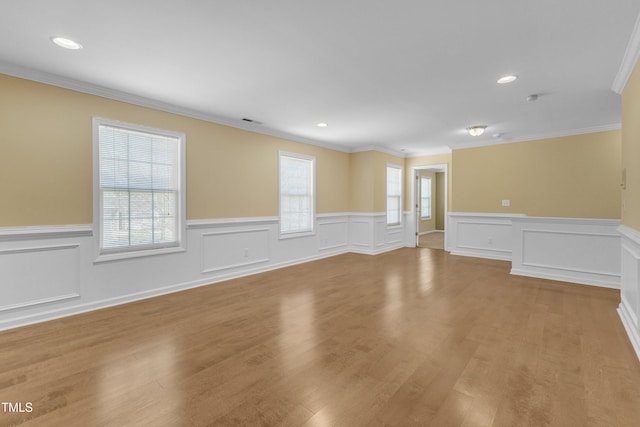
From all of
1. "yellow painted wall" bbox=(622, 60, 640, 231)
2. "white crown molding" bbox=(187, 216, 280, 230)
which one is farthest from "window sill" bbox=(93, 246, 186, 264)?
"yellow painted wall" bbox=(622, 60, 640, 231)

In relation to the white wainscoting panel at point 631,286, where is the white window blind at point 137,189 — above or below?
above

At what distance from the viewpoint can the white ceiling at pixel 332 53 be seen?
2.13 m

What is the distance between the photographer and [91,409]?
1796 mm

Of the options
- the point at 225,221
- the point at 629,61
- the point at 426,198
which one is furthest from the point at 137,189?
the point at 426,198

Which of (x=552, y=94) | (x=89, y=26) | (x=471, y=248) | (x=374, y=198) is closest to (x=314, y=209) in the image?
(x=374, y=198)

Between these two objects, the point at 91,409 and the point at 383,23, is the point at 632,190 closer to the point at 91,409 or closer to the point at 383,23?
the point at 383,23

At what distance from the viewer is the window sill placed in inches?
139

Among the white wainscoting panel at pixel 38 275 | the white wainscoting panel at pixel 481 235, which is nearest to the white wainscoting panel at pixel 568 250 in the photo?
the white wainscoting panel at pixel 481 235

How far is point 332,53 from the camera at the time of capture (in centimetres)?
275

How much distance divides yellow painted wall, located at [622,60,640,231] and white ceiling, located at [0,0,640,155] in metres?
0.29

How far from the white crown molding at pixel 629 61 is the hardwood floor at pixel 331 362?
97.2 inches

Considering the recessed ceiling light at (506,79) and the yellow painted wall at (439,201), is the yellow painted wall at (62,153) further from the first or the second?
the yellow painted wall at (439,201)

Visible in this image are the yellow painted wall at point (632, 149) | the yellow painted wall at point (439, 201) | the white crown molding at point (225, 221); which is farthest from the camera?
the yellow painted wall at point (439, 201)

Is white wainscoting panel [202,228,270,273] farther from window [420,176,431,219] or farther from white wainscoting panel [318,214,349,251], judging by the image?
window [420,176,431,219]
